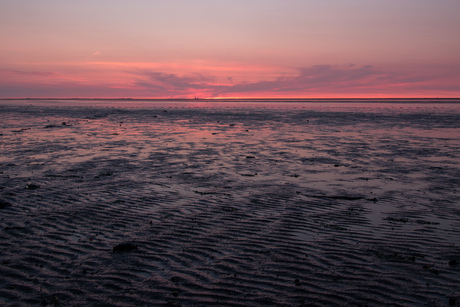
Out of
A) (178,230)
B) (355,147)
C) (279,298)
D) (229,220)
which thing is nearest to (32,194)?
(178,230)

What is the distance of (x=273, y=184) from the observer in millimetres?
12922

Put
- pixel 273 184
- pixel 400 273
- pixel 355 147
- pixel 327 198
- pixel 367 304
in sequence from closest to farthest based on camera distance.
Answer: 1. pixel 367 304
2. pixel 400 273
3. pixel 327 198
4. pixel 273 184
5. pixel 355 147

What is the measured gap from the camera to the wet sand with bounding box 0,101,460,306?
226 inches

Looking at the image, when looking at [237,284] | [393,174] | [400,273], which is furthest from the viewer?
[393,174]

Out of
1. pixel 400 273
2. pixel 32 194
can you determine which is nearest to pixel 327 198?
pixel 400 273

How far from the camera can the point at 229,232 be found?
27.1 ft

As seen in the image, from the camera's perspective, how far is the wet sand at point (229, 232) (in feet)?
18.9

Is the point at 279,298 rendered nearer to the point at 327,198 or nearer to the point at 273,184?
the point at 327,198

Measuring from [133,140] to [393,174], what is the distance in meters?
17.3

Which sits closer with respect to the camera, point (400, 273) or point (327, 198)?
point (400, 273)

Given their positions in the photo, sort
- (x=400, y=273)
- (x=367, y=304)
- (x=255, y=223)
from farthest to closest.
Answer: (x=255, y=223), (x=400, y=273), (x=367, y=304)

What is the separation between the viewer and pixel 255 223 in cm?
892

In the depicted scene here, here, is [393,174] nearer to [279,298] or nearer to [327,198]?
[327,198]

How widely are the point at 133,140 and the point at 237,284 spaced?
2090cm
